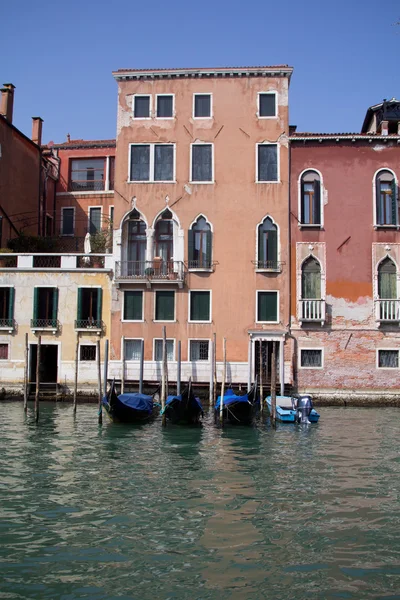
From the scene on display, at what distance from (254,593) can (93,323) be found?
50.7 feet

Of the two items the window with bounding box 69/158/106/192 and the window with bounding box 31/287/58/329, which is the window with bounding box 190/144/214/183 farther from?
the window with bounding box 69/158/106/192

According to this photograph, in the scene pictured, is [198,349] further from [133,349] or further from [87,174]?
[87,174]

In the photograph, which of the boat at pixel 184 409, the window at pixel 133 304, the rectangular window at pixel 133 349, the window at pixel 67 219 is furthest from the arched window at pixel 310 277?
the window at pixel 67 219

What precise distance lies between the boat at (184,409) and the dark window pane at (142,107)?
1009cm

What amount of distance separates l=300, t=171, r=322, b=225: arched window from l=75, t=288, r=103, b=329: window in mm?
6785

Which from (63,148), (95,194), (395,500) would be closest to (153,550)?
(395,500)

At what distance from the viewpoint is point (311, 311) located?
19.6 meters

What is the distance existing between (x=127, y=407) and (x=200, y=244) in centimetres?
693

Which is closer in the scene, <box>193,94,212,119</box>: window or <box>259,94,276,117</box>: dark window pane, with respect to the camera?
<box>259,94,276,117</box>: dark window pane

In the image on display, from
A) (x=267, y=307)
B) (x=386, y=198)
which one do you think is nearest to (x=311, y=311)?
(x=267, y=307)

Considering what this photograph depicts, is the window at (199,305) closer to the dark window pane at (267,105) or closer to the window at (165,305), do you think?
the window at (165,305)

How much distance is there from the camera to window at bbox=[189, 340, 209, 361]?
1995 centimetres

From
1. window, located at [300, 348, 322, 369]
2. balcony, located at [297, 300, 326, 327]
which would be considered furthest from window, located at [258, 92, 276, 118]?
window, located at [300, 348, 322, 369]

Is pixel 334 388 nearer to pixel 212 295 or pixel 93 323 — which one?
pixel 212 295
